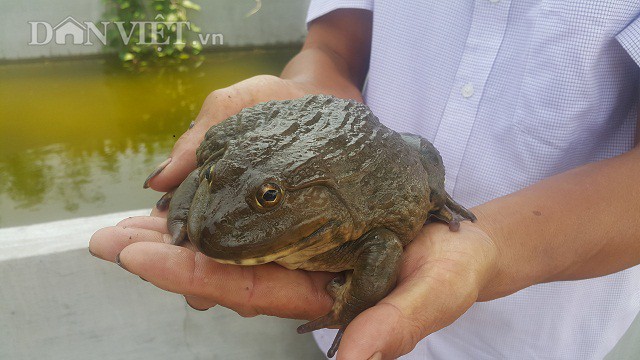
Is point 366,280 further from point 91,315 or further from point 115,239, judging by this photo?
point 91,315

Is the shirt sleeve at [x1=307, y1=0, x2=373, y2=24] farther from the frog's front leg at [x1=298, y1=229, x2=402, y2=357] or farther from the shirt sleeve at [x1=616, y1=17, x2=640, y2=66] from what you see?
the frog's front leg at [x1=298, y1=229, x2=402, y2=357]

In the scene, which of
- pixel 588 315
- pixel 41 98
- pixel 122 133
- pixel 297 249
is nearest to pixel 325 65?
pixel 297 249

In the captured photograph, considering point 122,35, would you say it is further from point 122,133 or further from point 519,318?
point 519,318

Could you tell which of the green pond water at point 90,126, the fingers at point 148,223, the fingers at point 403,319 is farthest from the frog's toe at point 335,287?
the green pond water at point 90,126

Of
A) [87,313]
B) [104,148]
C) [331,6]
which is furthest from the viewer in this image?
[104,148]

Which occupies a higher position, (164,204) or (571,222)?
(571,222)

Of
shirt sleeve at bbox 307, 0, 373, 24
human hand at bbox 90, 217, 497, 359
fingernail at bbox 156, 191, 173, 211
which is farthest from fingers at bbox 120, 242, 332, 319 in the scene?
shirt sleeve at bbox 307, 0, 373, 24

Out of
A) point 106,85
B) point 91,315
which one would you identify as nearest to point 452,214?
point 91,315
